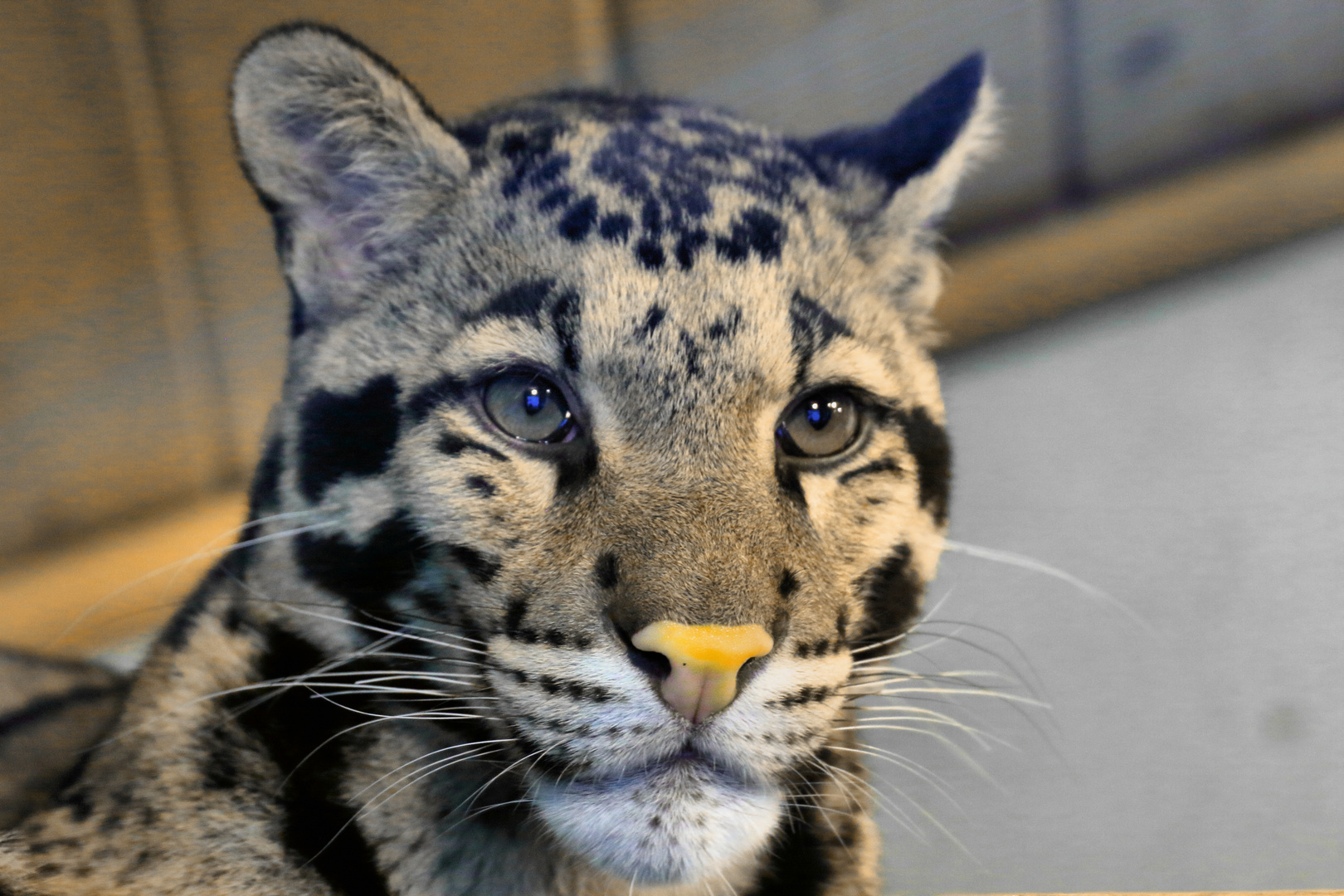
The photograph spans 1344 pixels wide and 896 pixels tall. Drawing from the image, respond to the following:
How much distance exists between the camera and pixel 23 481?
4.49ft

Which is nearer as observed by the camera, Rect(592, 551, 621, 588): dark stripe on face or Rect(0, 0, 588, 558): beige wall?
Rect(592, 551, 621, 588): dark stripe on face

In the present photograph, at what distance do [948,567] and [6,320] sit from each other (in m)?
1.19

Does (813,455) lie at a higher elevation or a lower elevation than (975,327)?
lower

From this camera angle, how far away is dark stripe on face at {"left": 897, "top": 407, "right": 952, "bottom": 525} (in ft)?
3.94

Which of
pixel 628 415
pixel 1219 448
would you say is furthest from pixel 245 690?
pixel 1219 448

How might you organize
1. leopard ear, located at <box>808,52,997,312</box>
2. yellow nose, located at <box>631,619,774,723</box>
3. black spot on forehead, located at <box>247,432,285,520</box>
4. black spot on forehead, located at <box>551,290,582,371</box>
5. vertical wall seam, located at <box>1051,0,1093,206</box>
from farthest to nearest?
1. vertical wall seam, located at <box>1051,0,1093,206</box>
2. leopard ear, located at <box>808,52,997,312</box>
3. black spot on forehead, located at <box>247,432,285,520</box>
4. black spot on forehead, located at <box>551,290,582,371</box>
5. yellow nose, located at <box>631,619,774,723</box>

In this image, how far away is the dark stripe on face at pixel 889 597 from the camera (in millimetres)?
1108

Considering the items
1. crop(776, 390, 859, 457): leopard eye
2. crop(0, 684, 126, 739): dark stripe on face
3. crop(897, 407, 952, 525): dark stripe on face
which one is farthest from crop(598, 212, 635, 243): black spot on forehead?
crop(0, 684, 126, 739): dark stripe on face

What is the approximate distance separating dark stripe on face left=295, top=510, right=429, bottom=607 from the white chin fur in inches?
9.4

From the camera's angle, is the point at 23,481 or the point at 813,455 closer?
the point at 813,455

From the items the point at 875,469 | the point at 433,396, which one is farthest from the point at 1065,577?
the point at 433,396

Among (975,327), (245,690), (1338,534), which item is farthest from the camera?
(975,327)

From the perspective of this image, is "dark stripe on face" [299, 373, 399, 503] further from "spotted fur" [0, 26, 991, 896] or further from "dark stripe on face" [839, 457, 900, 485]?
"dark stripe on face" [839, 457, 900, 485]

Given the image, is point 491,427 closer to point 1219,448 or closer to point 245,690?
point 245,690
